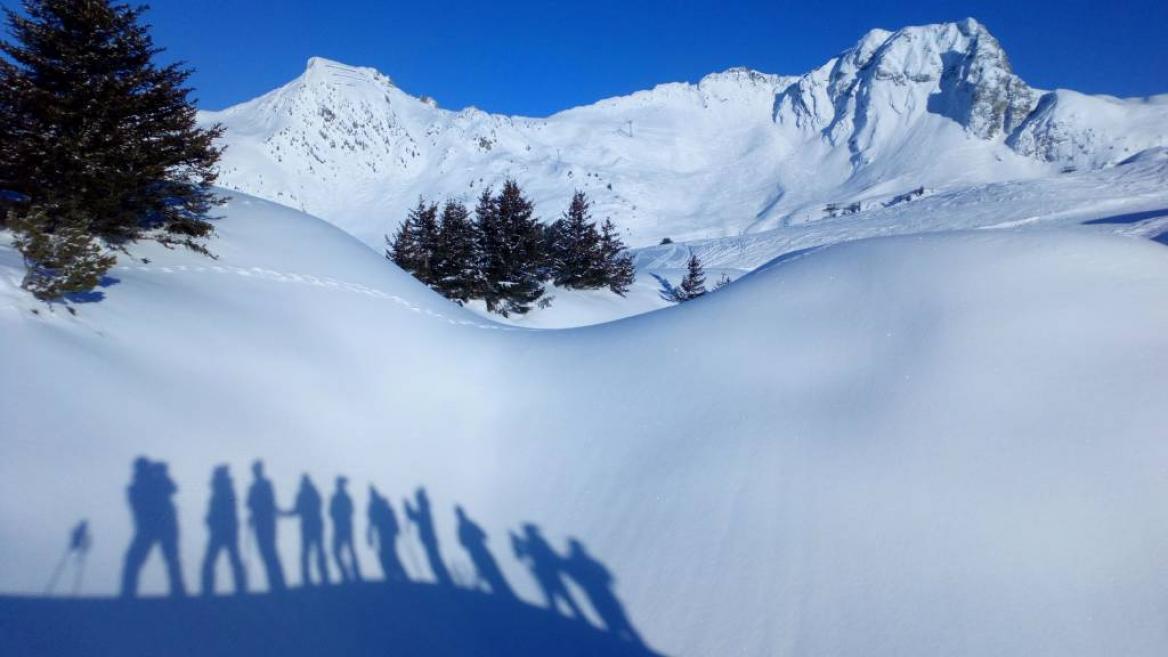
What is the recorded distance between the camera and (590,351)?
24.7 feet

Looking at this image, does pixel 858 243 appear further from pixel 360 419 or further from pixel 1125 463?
pixel 360 419

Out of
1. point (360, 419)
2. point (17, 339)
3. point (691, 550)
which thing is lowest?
point (691, 550)

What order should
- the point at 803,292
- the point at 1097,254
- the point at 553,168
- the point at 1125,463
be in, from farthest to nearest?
the point at 553,168
the point at 803,292
the point at 1097,254
the point at 1125,463

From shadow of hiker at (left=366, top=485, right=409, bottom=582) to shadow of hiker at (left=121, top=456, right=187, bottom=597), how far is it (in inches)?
50.1

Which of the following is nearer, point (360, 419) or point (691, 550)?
point (691, 550)

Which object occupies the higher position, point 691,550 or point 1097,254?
point 1097,254

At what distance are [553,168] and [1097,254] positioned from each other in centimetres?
7993

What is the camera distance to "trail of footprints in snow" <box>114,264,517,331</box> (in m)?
7.43

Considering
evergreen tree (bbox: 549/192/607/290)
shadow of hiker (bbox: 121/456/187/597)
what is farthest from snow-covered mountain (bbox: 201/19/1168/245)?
shadow of hiker (bbox: 121/456/187/597)

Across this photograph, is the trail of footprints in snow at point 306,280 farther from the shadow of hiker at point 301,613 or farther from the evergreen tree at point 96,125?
the shadow of hiker at point 301,613

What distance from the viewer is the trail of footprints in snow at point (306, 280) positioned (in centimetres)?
743

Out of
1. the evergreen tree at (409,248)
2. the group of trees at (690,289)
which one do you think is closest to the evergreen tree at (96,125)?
the evergreen tree at (409,248)

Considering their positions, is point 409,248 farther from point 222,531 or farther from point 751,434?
point 751,434

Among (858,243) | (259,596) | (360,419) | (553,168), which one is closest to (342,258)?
(360,419)
